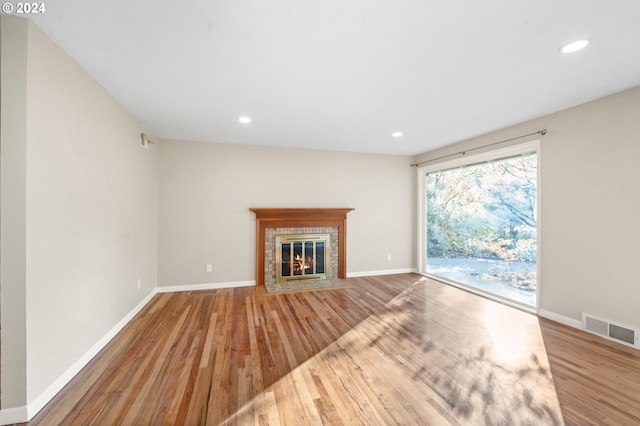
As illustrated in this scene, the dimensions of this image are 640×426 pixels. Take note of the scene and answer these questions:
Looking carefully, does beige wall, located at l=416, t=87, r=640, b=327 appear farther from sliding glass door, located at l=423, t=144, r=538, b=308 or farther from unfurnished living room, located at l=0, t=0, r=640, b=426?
sliding glass door, located at l=423, t=144, r=538, b=308

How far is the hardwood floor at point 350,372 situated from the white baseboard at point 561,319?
128mm

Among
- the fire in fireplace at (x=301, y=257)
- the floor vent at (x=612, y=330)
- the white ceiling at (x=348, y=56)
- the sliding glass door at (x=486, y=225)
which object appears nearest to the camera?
the white ceiling at (x=348, y=56)

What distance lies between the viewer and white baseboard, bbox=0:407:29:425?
146 centimetres

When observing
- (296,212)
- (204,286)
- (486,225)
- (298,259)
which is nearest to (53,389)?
(204,286)

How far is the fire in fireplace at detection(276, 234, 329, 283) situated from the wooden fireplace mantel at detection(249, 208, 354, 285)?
0.24 meters

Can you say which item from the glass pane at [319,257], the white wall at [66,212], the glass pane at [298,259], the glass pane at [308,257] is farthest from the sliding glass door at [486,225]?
the white wall at [66,212]

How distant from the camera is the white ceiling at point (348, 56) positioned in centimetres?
142

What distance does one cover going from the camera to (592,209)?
8.64ft

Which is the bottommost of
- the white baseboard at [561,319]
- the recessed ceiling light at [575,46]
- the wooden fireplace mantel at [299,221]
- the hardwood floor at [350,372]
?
the hardwood floor at [350,372]

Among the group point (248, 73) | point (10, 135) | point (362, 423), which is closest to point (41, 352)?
point (10, 135)

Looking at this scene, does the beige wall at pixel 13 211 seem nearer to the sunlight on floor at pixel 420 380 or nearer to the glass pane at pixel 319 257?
the sunlight on floor at pixel 420 380

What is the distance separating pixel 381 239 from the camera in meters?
5.08

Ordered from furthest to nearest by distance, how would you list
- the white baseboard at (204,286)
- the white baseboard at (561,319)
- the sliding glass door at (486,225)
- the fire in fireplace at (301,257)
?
the fire in fireplace at (301,257) → the white baseboard at (204,286) → the sliding glass door at (486,225) → the white baseboard at (561,319)

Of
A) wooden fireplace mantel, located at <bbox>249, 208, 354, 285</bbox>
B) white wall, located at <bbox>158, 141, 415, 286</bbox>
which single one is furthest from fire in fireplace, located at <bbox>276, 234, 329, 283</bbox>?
white wall, located at <bbox>158, 141, 415, 286</bbox>
